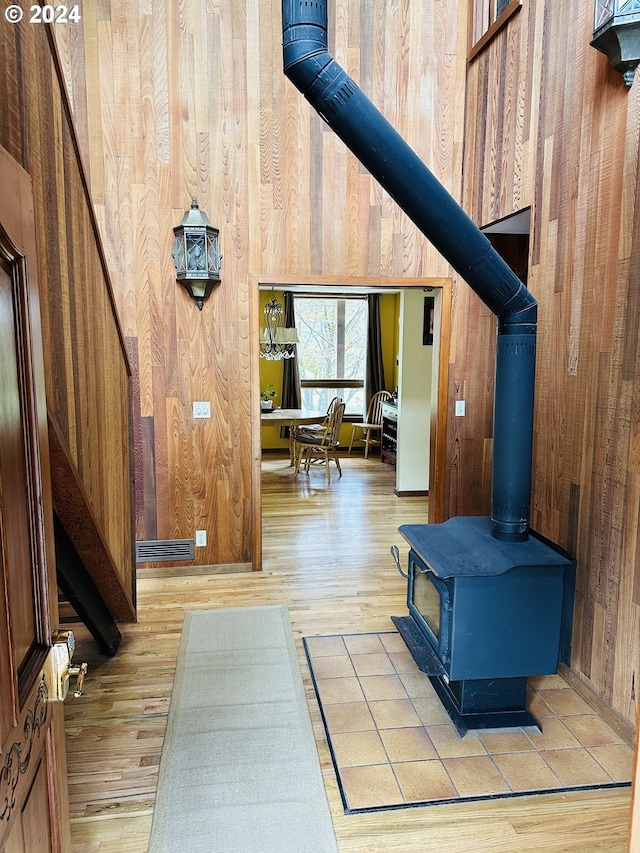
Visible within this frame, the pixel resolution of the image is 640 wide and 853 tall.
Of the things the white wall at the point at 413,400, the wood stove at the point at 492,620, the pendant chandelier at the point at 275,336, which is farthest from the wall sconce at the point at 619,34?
the pendant chandelier at the point at 275,336

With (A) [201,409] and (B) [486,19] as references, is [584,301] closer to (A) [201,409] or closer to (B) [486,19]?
(B) [486,19]

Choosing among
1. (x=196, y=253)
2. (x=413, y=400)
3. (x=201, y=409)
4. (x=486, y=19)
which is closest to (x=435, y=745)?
(x=201, y=409)

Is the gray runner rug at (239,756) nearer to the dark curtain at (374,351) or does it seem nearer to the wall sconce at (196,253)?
the wall sconce at (196,253)

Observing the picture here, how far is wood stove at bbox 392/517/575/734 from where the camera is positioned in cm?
225

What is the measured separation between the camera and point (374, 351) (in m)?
9.02

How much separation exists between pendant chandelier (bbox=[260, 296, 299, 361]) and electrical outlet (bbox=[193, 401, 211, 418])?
361 centimetres

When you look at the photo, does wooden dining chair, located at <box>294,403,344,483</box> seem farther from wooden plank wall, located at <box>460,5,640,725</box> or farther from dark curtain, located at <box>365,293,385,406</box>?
wooden plank wall, located at <box>460,5,640,725</box>

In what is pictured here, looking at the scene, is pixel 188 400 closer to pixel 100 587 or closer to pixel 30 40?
pixel 100 587

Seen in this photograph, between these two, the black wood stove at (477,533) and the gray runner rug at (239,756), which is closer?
the gray runner rug at (239,756)

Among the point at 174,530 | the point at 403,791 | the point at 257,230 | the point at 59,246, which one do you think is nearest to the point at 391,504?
the point at 174,530

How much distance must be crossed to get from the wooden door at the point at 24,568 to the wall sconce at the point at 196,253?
262 cm

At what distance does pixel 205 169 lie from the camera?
3818 millimetres

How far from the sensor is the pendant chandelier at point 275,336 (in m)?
7.55

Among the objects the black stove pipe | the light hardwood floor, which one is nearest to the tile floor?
the light hardwood floor
